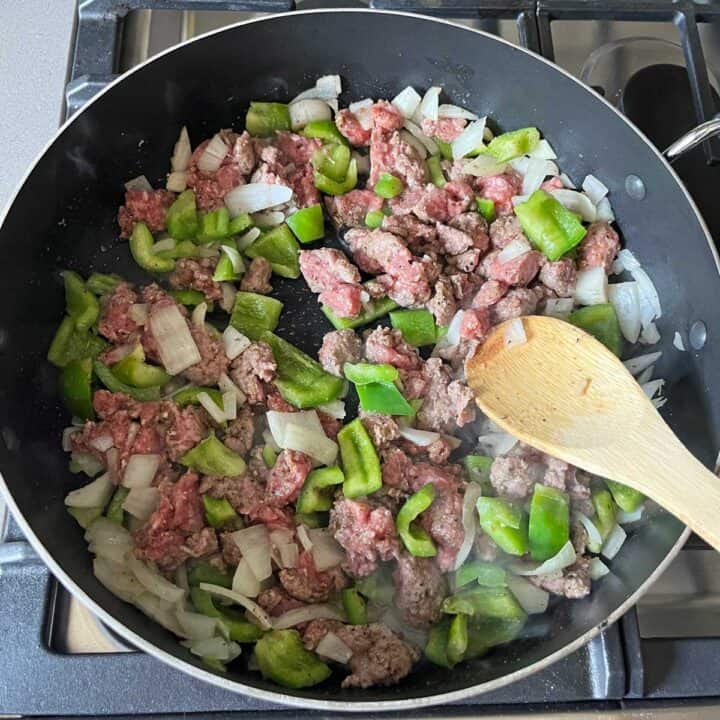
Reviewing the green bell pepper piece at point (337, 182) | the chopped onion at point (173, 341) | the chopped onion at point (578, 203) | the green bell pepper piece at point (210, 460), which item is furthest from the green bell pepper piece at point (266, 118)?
the green bell pepper piece at point (210, 460)

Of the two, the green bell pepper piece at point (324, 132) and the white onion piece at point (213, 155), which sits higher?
the green bell pepper piece at point (324, 132)

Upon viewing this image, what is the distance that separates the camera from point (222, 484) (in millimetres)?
1451

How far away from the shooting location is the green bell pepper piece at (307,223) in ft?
5.58

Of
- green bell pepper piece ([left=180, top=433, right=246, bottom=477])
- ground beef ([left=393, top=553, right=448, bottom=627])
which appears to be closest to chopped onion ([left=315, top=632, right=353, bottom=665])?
ground beef ([left=393, top=553, right=448, bottom=627])

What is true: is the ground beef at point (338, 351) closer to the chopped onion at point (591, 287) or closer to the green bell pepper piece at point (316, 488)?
the green bell pepper piece at point (316, 488)

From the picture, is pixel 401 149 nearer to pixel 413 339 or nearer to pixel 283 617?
pixel 413 339

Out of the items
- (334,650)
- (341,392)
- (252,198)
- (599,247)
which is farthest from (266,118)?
(334,650)

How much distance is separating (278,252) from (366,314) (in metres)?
0.23

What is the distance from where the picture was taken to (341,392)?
5.23 feet

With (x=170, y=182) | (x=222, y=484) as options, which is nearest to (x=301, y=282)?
(x=170, y=182)

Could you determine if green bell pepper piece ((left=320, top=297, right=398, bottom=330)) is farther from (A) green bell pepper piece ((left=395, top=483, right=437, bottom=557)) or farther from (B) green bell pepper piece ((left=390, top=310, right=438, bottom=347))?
(A) green bell pepper piece ((left=395, top=483, right=437, bottom=557))

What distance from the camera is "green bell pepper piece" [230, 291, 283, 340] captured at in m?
1.63

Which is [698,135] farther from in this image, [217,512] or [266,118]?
[217,512]

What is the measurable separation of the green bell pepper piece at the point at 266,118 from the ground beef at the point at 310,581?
924mm
